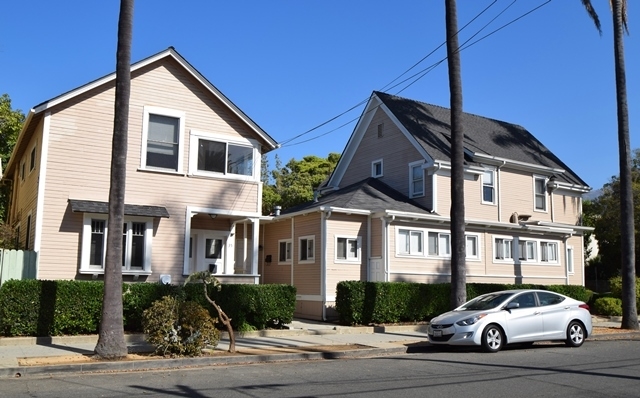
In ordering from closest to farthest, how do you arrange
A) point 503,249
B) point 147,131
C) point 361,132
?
point 147,131 → point 503,249 → point 361,132

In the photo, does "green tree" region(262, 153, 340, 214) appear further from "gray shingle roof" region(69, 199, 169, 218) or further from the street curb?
the street curb

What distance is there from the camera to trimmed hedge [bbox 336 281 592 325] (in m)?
19.8

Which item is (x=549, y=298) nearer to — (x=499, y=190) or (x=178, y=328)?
(x=178, y=328)

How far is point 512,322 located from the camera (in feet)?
49.4

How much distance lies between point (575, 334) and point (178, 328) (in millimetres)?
9844

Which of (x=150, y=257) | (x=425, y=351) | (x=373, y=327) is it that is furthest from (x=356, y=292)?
(x=150, y=257)

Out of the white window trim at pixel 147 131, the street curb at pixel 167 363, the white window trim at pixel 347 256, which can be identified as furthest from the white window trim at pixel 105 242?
the white window trim at pixel 347 256

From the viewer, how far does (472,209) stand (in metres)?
27.1

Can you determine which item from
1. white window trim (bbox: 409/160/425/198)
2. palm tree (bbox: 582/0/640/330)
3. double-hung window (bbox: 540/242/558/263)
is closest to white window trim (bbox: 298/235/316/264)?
white window trim (bbox: 409/160/425/198)

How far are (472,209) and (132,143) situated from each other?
576 inches

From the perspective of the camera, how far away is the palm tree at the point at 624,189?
21.2 meters

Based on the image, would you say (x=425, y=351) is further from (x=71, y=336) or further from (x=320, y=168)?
(x=320, y=168)

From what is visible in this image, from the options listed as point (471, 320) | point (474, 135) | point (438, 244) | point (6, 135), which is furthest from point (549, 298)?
point (6, 135)

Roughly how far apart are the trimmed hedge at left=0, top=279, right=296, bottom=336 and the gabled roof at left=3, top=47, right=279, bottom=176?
222 inches
